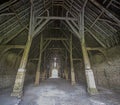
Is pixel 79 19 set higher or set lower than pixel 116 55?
higher

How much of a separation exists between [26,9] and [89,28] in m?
3.88

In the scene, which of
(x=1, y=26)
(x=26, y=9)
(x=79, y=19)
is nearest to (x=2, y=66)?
(x=1, y=26)

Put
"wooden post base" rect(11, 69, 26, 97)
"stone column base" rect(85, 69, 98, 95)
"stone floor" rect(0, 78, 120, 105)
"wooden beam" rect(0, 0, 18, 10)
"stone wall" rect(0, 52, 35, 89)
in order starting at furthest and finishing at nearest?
"stone wall" rect(0, 52, 35, 89) < "stone column base" rect(85, 69, 98, 95) < "wooden post base" rect(11, 69, 26, 97) < "wooden beam" rect(0, 0, 18, 10) < "stone floor" rect(0, 78, 120, 105)

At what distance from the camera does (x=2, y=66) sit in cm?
784

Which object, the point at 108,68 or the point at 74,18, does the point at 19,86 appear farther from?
the point at 108,68

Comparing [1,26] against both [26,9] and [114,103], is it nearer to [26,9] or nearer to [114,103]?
[26,9]

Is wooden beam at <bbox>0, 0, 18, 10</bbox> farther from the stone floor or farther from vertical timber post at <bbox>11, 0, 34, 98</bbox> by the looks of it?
the stone floor

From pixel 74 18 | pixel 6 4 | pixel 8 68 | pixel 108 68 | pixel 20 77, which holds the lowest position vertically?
pixel 20 77

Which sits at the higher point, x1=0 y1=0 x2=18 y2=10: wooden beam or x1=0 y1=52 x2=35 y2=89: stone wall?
x1=0 y1=0 x2=18 y2=10: wooden beam

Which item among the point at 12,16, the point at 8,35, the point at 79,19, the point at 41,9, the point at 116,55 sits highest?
the point at 41,9

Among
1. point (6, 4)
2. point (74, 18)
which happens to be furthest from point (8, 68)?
point (74, 18)

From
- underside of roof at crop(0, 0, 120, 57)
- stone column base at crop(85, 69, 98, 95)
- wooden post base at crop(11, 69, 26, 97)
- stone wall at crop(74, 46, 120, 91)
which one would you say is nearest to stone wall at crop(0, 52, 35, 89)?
underside of roof at crop(0, 0, 120, 57)

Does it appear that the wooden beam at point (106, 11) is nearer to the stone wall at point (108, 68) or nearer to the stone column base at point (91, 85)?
the stone wall at point (108, 68)

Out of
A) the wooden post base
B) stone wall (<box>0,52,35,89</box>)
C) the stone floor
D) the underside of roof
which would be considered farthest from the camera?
stone wall (<box>0,52,35,89</box>)
